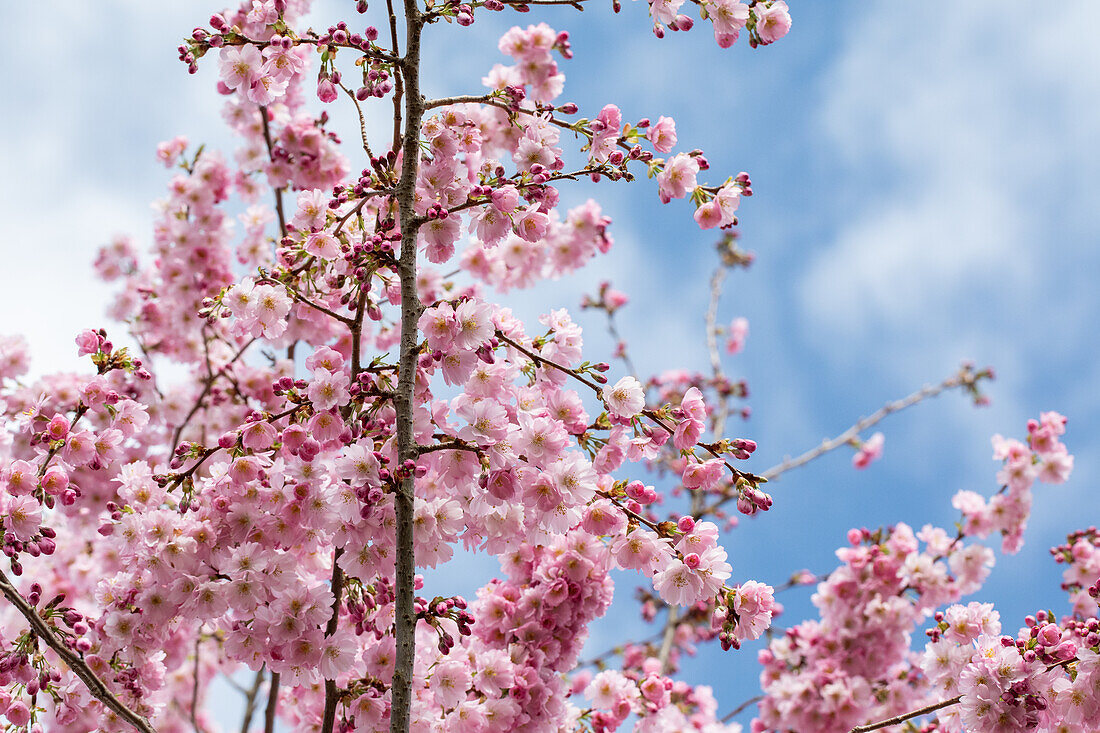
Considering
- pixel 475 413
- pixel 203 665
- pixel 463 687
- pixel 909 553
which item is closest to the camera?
pixel 475 413

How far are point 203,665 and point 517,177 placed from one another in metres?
6.06

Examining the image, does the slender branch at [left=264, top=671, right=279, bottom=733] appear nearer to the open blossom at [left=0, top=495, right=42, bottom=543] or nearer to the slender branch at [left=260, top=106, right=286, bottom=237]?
the open blossom at [left=0, top=495, right=42, bottom=543]

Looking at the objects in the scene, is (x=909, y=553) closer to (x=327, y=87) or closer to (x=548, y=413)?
(x=548, y=413)

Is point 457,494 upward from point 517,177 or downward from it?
downward

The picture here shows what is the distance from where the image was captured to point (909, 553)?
5441 millimetres

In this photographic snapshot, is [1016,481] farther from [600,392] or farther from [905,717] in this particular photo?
[600,392]

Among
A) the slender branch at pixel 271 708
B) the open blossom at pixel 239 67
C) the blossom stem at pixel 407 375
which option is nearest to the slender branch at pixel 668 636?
the slender branch at pixel 271 708

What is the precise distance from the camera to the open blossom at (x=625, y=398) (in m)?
2.73

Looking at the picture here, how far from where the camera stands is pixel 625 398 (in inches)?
108

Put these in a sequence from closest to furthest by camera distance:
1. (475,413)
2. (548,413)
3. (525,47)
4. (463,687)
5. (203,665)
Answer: (475,413)
(548,413)
(463,687)
(525,47)
(203,665)

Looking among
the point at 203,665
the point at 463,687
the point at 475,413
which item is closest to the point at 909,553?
the point at 463,687

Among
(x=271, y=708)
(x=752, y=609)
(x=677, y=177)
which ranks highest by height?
(x=677, y=177)

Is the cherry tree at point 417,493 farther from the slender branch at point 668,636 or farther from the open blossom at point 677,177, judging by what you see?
the slender branch at point 668,636

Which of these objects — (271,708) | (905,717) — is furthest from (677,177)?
(271,708)
